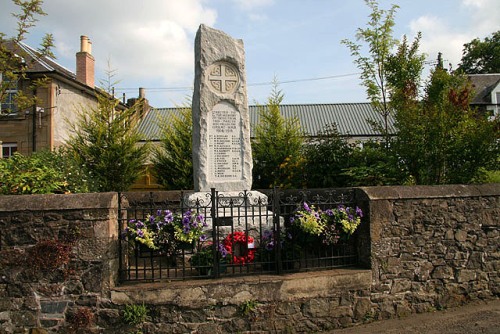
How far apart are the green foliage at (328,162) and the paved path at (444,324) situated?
4.47 m

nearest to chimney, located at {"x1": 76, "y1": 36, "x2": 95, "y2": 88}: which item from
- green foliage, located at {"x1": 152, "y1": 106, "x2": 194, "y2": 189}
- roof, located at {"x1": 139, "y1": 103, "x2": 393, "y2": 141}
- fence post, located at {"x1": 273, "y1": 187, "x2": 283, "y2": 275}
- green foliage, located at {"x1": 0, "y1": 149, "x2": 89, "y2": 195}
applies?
roof, located at {"x1": 139, "y1": 103, "x2": 393, "y2": 141}

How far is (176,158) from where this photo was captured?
12.4m

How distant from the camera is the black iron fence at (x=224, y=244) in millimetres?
4879

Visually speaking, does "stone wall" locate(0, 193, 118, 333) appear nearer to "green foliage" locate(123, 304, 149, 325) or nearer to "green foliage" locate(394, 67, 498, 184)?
"green foliage" locate(123, 304, 149, 325)

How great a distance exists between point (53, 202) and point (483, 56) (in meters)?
45.2

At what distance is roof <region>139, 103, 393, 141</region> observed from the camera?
2705cm

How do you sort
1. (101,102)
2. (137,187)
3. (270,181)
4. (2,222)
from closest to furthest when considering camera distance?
(2,222) → (270,181) → (101,102) → (137,187)

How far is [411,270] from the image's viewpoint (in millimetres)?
5355

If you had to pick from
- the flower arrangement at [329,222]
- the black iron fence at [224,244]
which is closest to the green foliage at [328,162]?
the black iron fence at [224,244]

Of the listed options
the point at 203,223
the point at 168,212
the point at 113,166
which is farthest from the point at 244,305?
the point at 113,166

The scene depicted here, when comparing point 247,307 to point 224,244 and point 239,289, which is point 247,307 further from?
point 224,244

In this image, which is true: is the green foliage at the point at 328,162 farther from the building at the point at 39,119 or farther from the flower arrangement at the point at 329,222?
the building at the point at 39,119

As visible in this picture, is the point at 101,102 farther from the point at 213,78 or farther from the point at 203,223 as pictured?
the point at 203,223

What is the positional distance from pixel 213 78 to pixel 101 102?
7474mm
